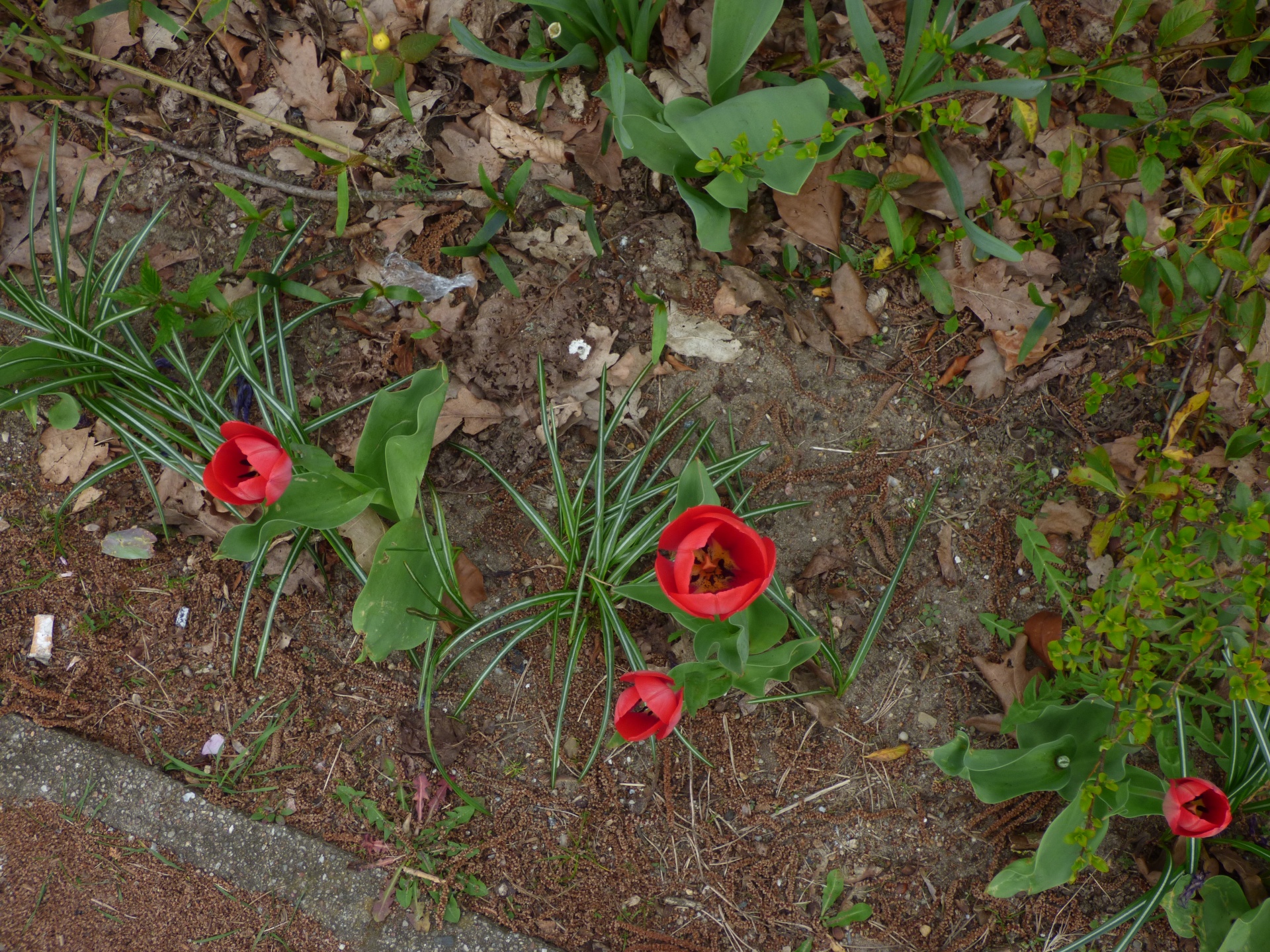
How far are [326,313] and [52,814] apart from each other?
159 cm

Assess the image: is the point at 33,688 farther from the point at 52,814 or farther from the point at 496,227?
the point at 496,227

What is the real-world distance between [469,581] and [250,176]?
134cm

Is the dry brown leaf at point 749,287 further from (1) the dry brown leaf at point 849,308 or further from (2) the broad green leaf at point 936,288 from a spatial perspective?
(2) the broad green leaf at point 936,288

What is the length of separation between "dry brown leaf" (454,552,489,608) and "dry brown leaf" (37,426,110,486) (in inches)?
42.3

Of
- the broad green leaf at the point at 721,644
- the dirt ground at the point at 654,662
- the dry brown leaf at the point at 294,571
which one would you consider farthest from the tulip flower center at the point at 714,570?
the dry brown leaf at the point at 294,571

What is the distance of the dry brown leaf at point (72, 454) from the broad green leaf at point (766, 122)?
5.99ft

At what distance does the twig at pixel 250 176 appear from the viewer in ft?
7.41

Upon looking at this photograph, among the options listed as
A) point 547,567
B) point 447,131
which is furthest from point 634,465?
point 447,131

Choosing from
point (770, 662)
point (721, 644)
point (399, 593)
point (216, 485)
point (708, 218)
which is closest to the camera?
point (216, 485)

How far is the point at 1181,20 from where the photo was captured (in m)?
1.78

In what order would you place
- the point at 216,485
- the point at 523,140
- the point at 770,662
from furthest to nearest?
the point at 523,140 < the point at 770,662 < the point at 216,485

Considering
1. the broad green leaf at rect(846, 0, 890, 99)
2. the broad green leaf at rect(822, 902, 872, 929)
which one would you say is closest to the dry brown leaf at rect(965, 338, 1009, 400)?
the broad green leaf at rect(846, 0, 890, 99)

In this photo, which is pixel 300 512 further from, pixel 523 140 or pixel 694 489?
pixel 523 140

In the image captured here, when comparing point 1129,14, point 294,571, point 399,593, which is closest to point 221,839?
point 294,571
